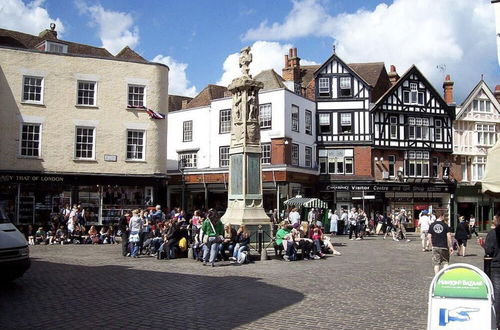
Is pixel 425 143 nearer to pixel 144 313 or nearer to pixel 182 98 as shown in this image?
pixel 182 98

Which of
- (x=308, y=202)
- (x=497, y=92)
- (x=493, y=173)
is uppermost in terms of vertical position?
Result: (x=497, y=92)

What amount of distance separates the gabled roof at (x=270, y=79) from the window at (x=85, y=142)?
15101 mm

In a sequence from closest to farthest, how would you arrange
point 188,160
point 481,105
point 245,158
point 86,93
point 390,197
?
point 245,158, point 86,93, point 390,197, point 188,160, point 481,105

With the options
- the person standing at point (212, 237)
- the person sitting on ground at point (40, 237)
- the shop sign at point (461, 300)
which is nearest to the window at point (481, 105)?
the person standing at point (212, 237)

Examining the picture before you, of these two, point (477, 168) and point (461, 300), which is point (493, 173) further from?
point (477, 168)

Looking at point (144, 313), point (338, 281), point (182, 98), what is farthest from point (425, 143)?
point (144, 313)

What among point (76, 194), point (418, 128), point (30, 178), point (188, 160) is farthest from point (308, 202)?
point (418, 128)

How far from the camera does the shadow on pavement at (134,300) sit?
7762 mm

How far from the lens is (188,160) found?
Answer: 4009cm

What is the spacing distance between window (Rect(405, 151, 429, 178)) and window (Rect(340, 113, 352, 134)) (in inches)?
213

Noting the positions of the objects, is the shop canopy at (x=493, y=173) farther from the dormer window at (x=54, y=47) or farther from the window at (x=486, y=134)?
the window at (x=486, y=134)

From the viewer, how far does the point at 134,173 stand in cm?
2792

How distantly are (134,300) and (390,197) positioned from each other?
105 ft

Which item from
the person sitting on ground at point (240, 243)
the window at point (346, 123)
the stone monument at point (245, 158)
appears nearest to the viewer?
the person sitting on ground at point (240, 243)
